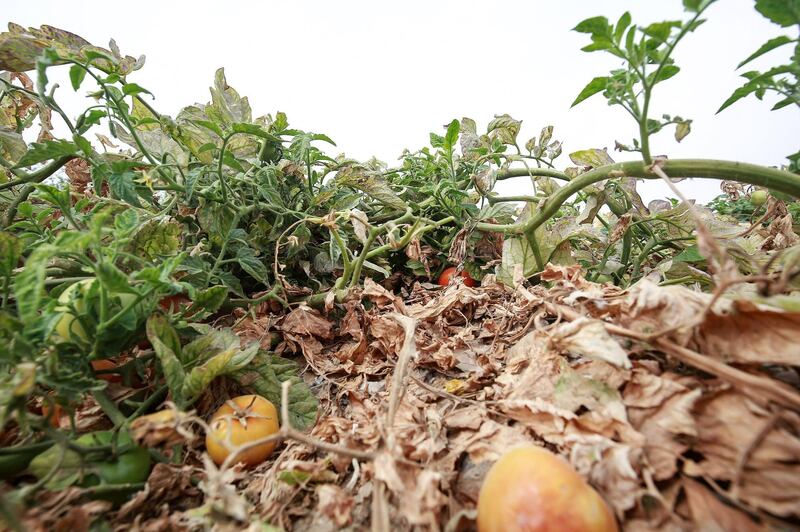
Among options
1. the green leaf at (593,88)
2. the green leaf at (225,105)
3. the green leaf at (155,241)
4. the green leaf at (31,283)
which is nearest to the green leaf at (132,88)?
the green leaf at (155,241)

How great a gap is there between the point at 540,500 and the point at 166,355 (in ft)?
2.20

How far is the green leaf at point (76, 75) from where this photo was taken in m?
0.81

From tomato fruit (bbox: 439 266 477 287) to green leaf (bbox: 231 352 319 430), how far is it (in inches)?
30.9

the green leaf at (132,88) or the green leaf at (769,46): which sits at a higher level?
the green leaf at (132,88)

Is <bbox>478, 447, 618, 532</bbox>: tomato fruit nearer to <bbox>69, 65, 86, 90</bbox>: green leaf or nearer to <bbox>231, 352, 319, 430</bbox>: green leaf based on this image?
<bbox>231, 352, 319, 430</bbox>: green leaf

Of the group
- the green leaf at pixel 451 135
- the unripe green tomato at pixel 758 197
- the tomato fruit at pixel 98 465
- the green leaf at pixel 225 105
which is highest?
the green leaf at pixel 225 105

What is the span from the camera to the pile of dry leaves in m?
0.44

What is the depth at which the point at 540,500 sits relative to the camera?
457mm

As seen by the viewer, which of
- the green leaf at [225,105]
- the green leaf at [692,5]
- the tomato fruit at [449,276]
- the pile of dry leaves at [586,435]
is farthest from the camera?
the tomato fruit at [449,276]

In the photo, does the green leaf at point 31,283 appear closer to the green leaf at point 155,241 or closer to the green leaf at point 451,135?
the green leaf at point 155,241

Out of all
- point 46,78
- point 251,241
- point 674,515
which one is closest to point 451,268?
point 251,241

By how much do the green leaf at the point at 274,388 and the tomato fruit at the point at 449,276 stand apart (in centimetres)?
79

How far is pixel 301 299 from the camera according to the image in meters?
1.24

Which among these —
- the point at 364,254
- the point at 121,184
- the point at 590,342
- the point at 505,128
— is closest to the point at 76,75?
the point at 121,184
